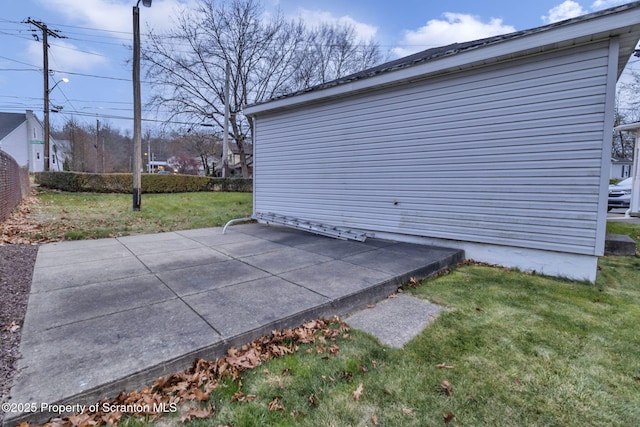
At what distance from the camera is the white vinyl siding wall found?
3834mm

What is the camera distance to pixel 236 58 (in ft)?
65.7

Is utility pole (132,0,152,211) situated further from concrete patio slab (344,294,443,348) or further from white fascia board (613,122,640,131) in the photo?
white fascia board (613,122,640,131)

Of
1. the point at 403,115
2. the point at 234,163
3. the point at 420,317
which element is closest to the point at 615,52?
the point at 403,115

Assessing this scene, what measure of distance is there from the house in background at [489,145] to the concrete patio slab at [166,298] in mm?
814

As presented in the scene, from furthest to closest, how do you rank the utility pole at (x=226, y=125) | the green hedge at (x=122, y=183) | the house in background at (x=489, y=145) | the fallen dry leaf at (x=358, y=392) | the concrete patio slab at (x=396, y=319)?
the utility pole at (x=226, y=125)
the green hedge at (x=122, y=183)
the house in background at (x=489, y=145)
the concrete patio slab at (x=396, y=319)
the fallen dry leaf at (x=358, y=392)

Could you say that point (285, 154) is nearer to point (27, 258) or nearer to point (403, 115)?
point (403, 115)

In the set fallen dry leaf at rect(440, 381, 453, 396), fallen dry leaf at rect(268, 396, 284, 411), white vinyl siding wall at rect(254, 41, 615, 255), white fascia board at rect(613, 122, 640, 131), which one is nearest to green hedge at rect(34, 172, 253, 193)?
white vinyl siding wall at rect(254, 41, 615, 255)

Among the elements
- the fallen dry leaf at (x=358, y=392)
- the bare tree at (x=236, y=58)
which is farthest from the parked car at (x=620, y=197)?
the bare tree at (x=236, y=58)

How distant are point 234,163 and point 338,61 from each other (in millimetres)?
26162

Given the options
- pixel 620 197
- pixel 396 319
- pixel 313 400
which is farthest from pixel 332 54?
pixel 313 400

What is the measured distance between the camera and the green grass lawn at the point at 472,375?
1.66 meters

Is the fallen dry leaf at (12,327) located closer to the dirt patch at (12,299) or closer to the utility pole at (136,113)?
the dirt patch at (12,299)

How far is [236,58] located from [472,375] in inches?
875

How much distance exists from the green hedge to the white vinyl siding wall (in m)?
11.5
